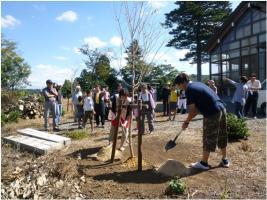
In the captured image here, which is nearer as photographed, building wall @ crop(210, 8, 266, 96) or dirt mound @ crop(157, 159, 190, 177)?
dirt mound @ crop(157, 159, 190, 177)

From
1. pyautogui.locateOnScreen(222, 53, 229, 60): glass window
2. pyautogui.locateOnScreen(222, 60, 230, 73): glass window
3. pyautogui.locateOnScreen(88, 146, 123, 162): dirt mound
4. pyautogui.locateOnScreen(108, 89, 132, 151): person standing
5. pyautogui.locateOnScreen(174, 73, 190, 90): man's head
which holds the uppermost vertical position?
pyautogui.locateOnScreen(222, 53, 229, 60): glass window

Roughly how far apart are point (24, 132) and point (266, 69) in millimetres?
15629

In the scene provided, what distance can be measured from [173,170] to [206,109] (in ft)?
3.79

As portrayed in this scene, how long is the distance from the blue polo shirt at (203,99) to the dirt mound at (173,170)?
0.97m

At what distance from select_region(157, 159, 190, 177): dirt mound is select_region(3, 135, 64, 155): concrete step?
2.88 metres

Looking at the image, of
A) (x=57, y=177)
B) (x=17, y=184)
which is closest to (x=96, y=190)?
(x=57, y=177)

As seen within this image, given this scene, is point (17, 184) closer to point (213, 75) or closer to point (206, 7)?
point (213, 75)

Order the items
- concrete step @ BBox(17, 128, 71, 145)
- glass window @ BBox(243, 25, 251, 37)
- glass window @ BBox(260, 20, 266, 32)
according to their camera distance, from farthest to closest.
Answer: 1. glass window @ BBox(243, 25, 251, 37)
2. glass window @ BBox(260, 20, 266, 32)
3. concrete step @ BBox(17, 128, 71, 145)

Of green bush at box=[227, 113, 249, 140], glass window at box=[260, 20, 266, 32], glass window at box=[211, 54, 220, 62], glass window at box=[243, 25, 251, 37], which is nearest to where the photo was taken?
green bush at box=[227, 113, 249, 140]

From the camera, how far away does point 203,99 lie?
6.72 meters

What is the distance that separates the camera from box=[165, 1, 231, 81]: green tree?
119 feet

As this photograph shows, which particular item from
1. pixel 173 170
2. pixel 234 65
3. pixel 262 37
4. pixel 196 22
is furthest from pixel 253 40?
pixel 173 170

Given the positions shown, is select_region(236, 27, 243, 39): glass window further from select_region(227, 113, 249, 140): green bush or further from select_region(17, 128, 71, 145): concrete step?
select_region(17, 128, 71, 145): concrete step

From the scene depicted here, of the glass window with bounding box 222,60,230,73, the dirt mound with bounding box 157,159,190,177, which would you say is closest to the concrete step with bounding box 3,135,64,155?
the dirt mound with bounding box 157,159,190,177
